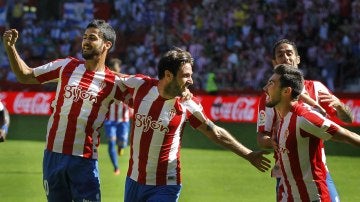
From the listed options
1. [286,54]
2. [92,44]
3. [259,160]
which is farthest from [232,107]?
[259,160]

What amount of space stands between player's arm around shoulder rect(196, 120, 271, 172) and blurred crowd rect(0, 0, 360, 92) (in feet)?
58.4

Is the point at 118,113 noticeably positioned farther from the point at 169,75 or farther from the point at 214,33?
the point at 214,33

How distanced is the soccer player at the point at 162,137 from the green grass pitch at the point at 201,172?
18.4ft

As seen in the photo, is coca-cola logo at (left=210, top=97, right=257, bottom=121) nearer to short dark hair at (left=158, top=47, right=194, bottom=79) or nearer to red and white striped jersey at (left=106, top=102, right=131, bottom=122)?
red and white striped jersey at (left=106, top=102, right=131, bottom=122)

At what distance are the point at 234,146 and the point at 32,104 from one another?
19.1 meters

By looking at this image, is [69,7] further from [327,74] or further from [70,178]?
[70,178]

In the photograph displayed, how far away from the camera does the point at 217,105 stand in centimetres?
2397

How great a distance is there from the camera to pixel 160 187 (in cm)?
736

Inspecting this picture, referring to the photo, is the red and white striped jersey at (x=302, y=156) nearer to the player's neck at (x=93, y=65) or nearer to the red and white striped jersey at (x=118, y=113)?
the player's neck at (x=93, y=65)

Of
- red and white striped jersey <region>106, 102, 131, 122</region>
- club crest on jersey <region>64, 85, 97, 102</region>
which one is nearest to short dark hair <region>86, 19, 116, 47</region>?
club crest on jersey <region>64, 85, 97, 102</region>

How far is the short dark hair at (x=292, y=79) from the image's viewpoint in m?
6.98

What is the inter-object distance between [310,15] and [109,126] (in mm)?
12889

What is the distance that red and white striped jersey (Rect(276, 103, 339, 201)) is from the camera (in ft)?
22.4

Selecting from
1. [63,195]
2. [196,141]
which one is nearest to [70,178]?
[63,195]
